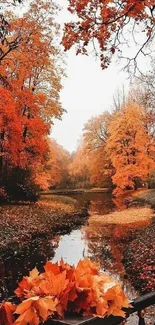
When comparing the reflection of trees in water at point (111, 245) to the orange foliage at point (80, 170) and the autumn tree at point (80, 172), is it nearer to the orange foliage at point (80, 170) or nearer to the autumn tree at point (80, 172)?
the autumn tree at point (80, 172)

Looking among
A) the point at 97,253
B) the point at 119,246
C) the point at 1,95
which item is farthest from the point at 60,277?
the point at 1,95

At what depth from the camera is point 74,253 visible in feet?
53.9

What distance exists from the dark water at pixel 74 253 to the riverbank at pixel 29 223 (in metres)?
0.52

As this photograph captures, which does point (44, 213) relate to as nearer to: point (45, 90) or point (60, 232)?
point (60, 232)

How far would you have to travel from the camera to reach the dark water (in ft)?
39.0

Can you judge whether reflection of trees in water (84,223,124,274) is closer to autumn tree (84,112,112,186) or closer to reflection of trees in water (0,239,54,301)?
reflection of trees in water (0,239,54,301)

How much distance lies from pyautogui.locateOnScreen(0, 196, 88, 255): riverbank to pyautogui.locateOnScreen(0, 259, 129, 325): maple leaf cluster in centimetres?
1309

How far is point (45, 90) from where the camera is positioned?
31.2 metres

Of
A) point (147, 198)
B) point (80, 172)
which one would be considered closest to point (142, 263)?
point (147, 198)

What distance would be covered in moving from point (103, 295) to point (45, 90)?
97.1ft

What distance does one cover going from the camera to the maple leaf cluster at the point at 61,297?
2193 millimetres

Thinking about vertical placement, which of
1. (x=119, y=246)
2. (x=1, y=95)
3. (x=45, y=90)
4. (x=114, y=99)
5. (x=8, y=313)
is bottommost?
(x=119, y=246)

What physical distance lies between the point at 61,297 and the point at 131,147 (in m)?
46.3

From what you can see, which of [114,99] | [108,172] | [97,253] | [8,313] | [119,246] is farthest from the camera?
[114,99]
